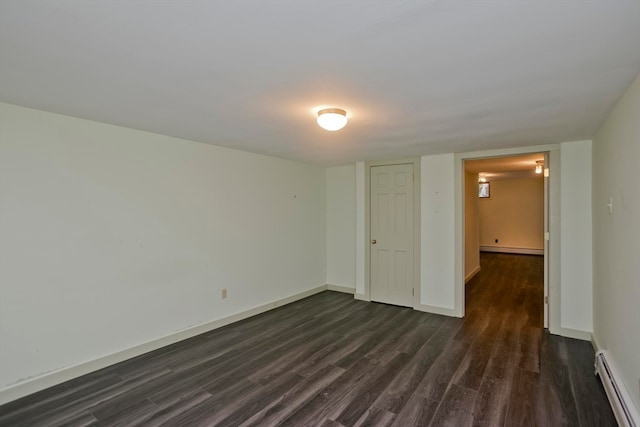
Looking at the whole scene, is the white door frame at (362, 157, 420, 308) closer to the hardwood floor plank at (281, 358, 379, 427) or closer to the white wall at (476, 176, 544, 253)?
the hardwood floor plank at (281, 358, 379, 427)

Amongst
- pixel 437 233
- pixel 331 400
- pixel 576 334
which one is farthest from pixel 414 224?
pixel 331 400

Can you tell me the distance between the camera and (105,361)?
2.86 meters

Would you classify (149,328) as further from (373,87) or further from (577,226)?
(577,226)

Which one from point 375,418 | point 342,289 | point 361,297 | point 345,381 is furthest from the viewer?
point 342,289

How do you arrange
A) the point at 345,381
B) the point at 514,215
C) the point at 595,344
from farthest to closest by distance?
the point at 514,215, the point at 595,344, the point at 345,381

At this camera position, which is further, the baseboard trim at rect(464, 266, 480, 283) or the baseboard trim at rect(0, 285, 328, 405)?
the baseboard trim at rect(464, 266, 480, 283)

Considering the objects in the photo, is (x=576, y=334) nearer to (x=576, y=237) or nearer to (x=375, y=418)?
(x=576, y=237)

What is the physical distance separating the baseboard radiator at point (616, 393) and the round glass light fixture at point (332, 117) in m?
2.59

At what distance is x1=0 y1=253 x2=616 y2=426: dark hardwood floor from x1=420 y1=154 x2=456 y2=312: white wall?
457 mm

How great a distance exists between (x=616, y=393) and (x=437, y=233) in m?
2.47

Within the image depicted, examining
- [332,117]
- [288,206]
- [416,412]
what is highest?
[332,117]

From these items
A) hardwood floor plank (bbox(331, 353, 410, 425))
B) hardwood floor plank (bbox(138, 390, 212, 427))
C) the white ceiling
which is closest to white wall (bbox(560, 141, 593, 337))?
the white ceiling

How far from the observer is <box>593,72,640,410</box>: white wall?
1931 millimetres

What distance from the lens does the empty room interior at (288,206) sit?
4.81ft
